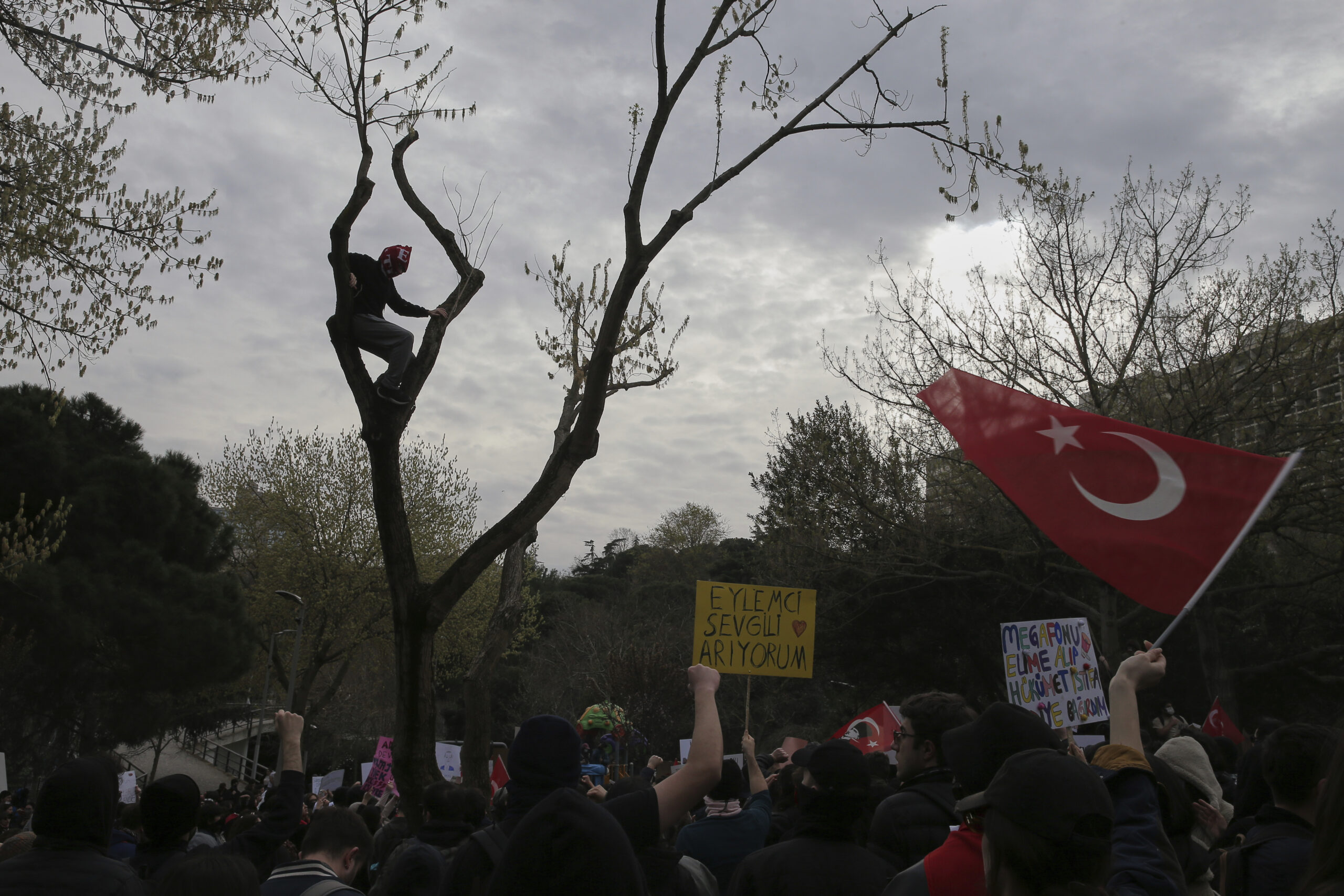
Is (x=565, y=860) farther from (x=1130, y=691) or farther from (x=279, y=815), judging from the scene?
(x=279, y=815)

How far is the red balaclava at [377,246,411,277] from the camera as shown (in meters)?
5.31

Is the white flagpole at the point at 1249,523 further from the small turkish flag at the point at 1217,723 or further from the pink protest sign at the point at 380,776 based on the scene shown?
the pink protest sign at the point at 380,776

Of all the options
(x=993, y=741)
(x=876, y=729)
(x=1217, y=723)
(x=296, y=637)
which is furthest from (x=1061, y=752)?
(x=296, y=637)

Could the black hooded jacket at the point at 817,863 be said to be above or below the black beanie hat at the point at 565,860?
below

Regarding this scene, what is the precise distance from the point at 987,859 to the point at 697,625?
5.91 metres

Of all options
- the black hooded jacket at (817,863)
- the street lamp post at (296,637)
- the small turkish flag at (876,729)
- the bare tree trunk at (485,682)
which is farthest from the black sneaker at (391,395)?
the street lamp post at (296,637)

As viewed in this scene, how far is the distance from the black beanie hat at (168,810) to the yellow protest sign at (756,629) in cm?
451

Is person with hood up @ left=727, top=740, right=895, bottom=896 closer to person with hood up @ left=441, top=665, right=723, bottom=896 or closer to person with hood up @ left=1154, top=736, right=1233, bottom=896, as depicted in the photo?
person with hood up @ left=441, top=665, right=723, bottom=896

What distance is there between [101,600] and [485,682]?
821 inches

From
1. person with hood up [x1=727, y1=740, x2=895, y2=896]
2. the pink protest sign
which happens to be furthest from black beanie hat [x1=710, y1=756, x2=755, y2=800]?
the pink protest sign

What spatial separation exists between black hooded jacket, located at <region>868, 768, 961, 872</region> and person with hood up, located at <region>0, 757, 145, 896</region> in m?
2.36

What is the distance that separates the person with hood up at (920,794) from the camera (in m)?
3.41

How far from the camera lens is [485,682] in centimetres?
661

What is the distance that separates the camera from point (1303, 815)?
3127 mm
